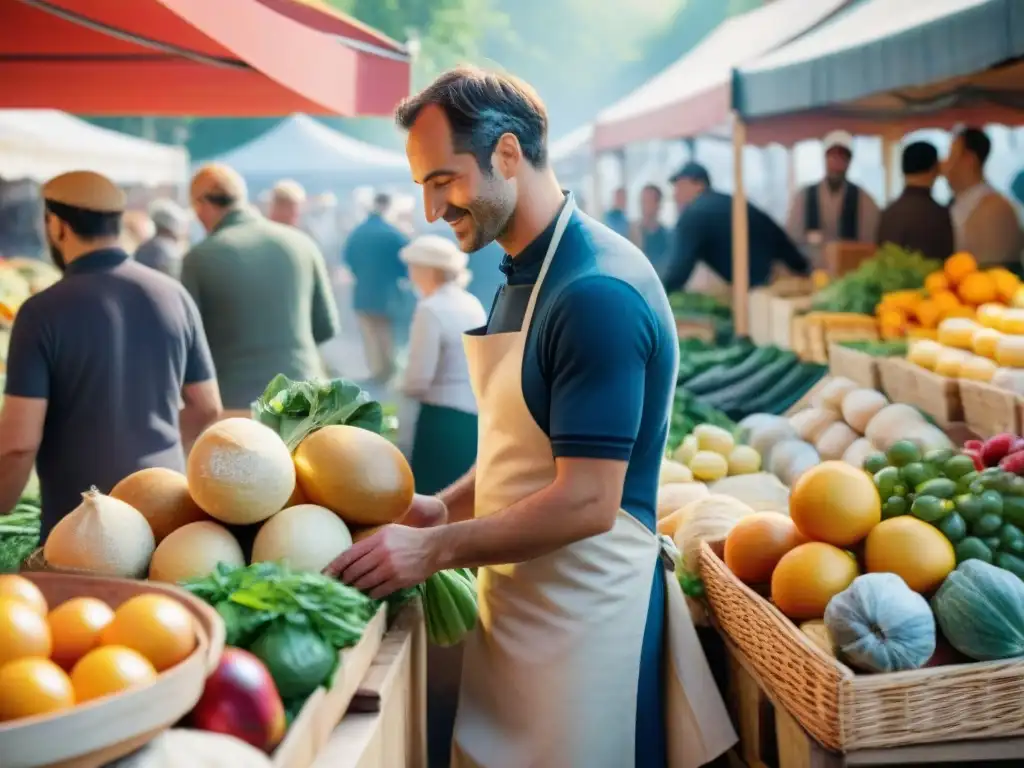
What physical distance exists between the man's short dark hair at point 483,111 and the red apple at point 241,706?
1.00 meters

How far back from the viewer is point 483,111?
216 cm

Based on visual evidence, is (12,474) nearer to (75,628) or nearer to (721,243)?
(75,628)

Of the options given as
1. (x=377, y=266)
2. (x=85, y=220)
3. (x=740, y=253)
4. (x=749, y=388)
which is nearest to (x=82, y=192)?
(x=85, y=220)

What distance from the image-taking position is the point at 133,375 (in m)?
3.64

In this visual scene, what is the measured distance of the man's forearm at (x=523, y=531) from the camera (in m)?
2.12

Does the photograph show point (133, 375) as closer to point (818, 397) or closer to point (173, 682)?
point (173, 682)

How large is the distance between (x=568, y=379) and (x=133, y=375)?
6.43ft

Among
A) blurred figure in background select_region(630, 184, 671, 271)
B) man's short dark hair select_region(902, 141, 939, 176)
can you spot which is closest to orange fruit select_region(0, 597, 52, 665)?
man's short dark hair select_region(902, 141, 939, 176)

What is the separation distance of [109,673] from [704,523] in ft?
7.92

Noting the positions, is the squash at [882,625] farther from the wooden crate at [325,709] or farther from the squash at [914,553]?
the wooden crate at [325,709]

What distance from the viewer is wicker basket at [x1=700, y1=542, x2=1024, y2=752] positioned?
2.32 meters

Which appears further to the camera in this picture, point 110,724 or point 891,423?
point 891,423

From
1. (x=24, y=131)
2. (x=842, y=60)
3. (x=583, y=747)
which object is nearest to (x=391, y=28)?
(x=24, y=131)

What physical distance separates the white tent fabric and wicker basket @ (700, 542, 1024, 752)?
839cm
